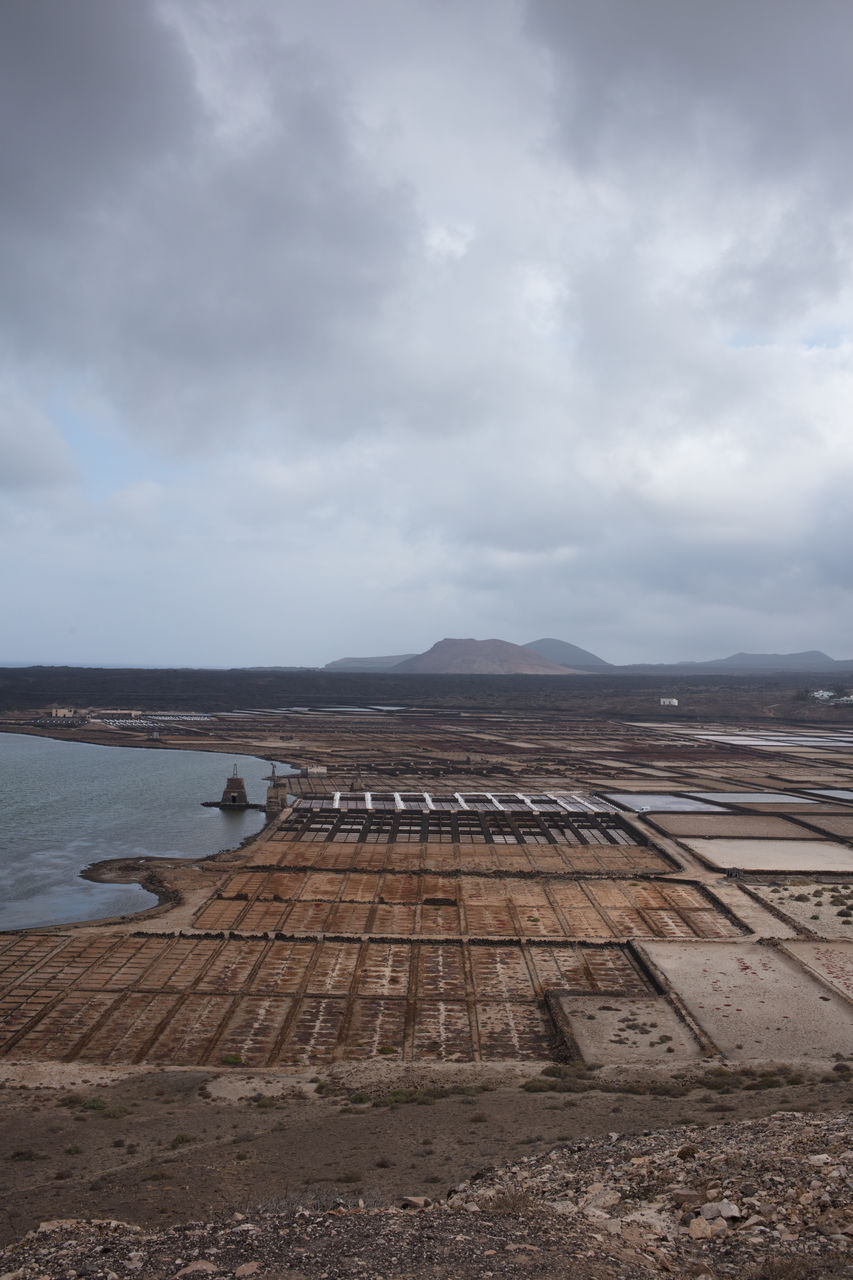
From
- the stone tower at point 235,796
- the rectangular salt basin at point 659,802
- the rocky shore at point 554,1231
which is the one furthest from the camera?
the stone tower at point 235,796

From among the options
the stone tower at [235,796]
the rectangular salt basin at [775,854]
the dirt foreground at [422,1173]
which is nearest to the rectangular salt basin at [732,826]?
the rectangular salt basin at [775,854]

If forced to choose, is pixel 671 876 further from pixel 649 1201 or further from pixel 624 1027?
pixel 649 1201

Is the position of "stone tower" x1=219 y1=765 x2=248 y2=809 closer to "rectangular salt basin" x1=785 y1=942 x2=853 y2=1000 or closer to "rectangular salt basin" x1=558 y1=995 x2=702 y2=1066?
"rectangular salt basin" x1=558 y1=995 x2=702 y2=1066

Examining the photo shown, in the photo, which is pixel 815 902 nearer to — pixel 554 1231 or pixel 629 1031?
pixel 629 1031

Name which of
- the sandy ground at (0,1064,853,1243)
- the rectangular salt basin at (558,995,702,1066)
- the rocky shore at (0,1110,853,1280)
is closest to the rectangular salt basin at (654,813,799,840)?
the rectangular salt basin at (558,995,702,1066)

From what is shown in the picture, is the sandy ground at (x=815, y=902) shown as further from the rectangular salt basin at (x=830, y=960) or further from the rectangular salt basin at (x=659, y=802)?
the rectangular salt basin at (x=659, y=802)

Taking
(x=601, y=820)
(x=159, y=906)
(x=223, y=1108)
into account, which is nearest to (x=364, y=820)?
(x=601, y=820)

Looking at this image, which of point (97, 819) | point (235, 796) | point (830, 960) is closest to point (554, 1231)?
point (830, 960)
